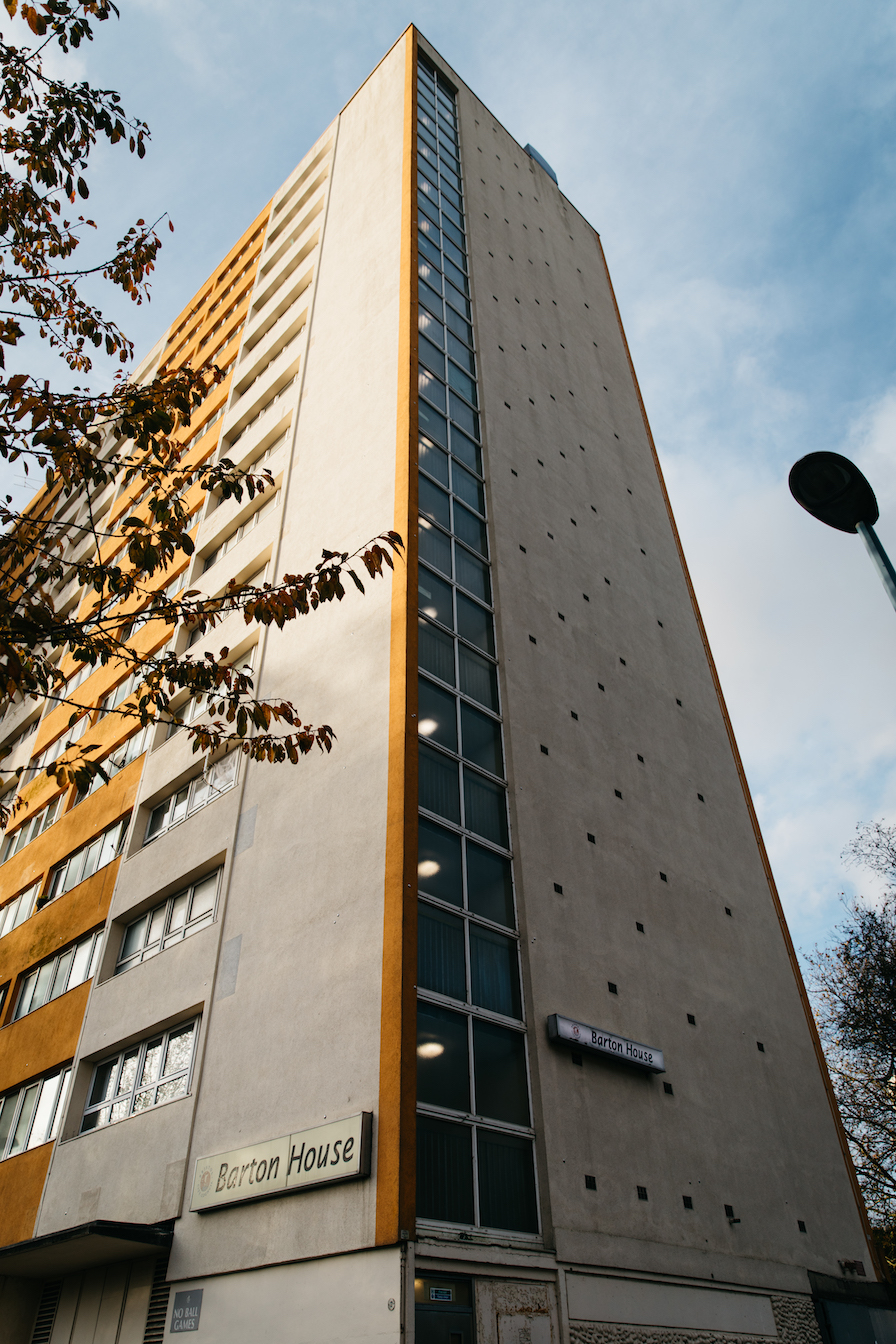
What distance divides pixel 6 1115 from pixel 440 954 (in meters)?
12.9

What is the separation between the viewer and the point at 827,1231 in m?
16.2

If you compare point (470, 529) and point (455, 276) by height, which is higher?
point (455, 276)

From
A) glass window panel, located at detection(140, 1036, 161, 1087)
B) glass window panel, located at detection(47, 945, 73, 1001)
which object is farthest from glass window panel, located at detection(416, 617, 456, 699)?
glass window panel, located at detection(47, 945, 73, 1001)

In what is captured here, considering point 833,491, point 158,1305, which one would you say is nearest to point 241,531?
point 158,1305

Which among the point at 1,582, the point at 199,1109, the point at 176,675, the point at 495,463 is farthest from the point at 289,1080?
the point at 495,463

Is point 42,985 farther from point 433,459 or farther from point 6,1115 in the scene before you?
point 433,459

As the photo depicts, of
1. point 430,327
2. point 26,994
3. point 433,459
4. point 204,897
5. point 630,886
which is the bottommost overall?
point 630,886

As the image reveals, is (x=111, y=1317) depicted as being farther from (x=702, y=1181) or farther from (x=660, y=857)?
(x=660, y=857)

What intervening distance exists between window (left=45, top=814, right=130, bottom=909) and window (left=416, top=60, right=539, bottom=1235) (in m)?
9.48

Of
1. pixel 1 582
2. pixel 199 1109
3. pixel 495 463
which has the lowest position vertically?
pixel 199 1109

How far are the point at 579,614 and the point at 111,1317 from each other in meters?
15.7

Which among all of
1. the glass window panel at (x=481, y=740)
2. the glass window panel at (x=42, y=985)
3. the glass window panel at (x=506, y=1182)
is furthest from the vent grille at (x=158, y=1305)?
the glass window panel at (x=42, y=985)

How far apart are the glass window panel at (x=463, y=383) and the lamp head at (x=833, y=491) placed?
14737mm

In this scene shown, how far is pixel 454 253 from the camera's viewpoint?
1059 inches
